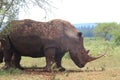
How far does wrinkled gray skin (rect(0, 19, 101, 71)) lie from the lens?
19.6 m

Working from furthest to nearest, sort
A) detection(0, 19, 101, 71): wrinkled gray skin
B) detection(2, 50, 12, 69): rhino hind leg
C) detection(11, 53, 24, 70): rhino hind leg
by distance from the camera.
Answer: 1. detection(11, 53, 24, 70): rhino hind leg
2. detection(2, 50, 12, 69): rhino hind leg
3. detection(0, 19, 101, 71): wrinkled gray skin

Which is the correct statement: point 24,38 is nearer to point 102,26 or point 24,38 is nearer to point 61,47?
point 61,47

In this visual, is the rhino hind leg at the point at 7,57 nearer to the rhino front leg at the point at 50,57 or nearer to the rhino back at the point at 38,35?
the rhino back at the point at 38,35

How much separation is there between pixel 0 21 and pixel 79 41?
13.7 feet

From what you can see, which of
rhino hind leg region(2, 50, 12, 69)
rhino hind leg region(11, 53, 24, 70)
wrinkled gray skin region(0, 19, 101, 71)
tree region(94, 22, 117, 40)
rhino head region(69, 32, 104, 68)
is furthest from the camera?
tree region(94, 22, 117, 40)

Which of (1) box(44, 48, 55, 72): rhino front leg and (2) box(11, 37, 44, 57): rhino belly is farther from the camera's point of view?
(2) box(11, 37, 44, 57): rhino belly

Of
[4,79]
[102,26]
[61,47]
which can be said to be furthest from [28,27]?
[102,26]

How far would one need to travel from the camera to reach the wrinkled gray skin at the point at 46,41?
19.6 meters

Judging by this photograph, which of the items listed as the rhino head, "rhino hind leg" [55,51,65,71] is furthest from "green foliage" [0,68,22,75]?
the rhino head

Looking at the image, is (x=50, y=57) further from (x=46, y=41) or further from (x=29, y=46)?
(x=29, y=46)

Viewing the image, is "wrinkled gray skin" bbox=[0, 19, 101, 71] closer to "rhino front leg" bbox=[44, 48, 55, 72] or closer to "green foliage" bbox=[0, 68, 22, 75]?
"rhino front leg" bbox=[44, 48, 55, 72]

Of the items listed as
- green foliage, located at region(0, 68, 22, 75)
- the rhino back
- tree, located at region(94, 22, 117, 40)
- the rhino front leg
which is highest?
the rhino back

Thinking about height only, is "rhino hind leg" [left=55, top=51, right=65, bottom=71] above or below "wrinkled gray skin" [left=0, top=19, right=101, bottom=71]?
below

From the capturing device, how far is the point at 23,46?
1998cm
